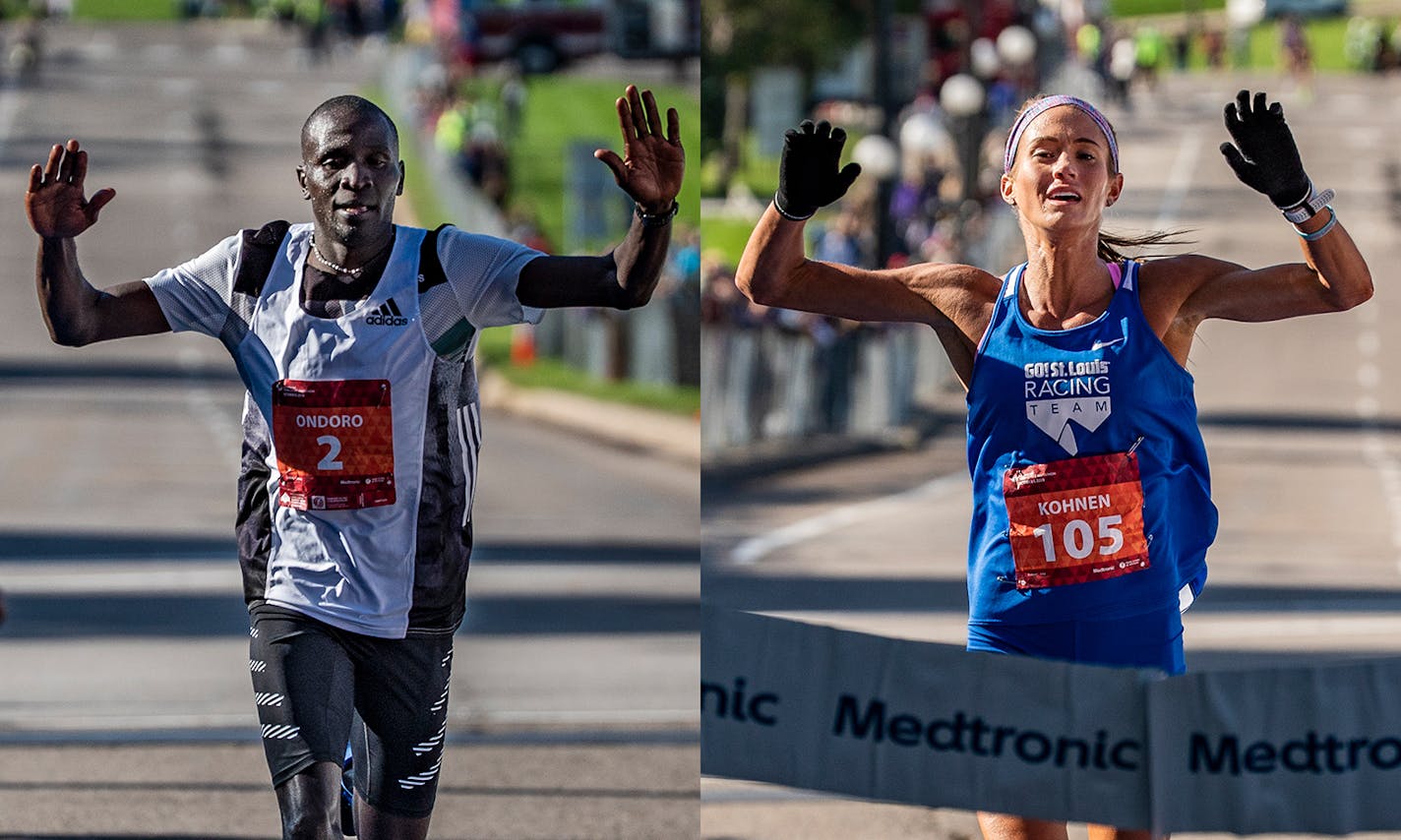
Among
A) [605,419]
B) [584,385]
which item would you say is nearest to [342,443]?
[605,419]

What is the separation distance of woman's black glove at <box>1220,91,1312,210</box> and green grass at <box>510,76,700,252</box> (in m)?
42.6

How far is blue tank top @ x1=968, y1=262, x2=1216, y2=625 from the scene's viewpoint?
Result: 15.8 ft

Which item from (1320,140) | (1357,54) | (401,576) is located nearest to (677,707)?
(401,576)

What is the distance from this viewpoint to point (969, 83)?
123ft

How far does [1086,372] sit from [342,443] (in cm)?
163

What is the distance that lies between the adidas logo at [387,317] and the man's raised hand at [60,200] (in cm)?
67

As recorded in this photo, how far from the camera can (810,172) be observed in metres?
4.81

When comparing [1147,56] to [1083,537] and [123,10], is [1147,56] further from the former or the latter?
[1083,537]

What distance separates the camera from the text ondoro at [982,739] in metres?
4.85

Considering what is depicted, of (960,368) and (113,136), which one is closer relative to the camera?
(960,368)

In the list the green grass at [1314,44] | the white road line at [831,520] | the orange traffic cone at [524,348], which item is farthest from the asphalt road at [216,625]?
the green grass at [1314,44]

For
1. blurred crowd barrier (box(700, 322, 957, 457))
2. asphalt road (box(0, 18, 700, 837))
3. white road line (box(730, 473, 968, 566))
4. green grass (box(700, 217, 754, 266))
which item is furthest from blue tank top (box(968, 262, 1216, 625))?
green grass (box(700, 217, 754, 266))

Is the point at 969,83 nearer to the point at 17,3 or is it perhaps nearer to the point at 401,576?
the point at 401,576

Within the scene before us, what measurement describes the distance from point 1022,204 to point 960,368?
1.30 ft
